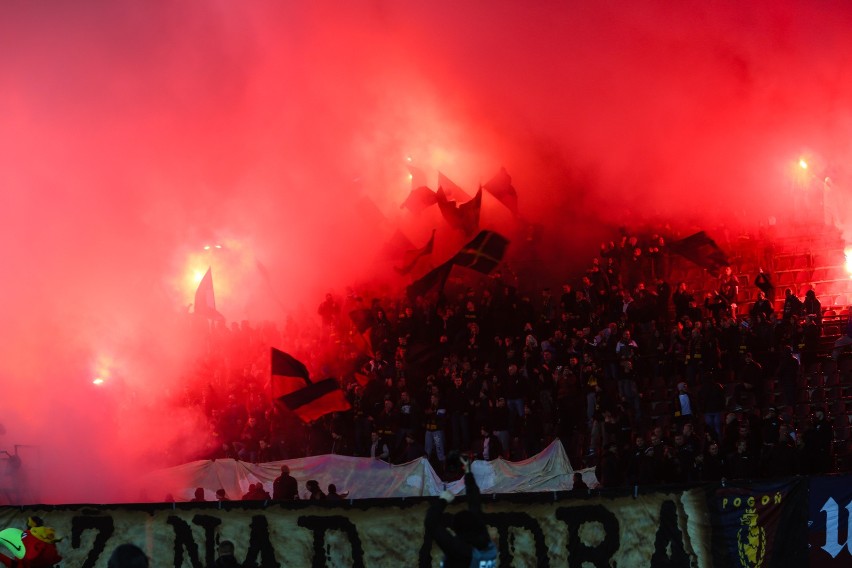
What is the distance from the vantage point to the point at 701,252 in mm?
20781

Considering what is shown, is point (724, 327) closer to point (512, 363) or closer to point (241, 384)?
point (512, 363)

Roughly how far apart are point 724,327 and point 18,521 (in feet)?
36.0

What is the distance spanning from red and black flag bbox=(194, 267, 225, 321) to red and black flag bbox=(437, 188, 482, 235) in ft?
18.8

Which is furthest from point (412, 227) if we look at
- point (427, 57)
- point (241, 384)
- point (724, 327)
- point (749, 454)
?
point (749, 454)

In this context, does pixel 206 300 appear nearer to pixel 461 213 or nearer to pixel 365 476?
pixel 461 213

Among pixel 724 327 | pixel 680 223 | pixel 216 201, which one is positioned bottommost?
pixel 724 327

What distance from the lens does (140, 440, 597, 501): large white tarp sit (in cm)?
1521

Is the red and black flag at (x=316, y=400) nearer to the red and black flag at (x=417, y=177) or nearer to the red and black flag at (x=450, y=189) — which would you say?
the red and black flag at (x=450, y=189)

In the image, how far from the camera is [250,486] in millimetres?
15609

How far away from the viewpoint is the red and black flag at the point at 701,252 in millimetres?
20719

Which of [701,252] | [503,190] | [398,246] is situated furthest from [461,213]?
[701,252]

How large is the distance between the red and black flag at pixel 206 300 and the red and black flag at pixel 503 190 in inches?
273

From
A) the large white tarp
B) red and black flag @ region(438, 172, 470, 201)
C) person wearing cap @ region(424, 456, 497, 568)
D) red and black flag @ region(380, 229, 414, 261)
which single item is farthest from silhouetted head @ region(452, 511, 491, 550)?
red and black flag @ region(438, 172, 470, 201)

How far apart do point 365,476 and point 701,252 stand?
8.70 meters
